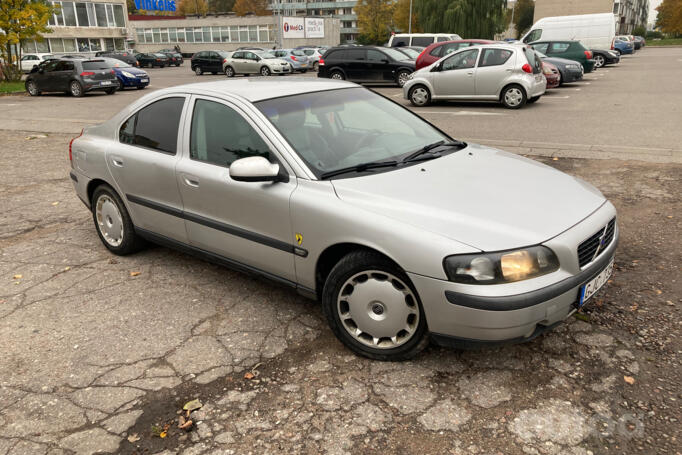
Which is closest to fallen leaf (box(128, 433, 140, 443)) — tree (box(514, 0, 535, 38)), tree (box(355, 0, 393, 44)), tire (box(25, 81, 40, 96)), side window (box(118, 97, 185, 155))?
side window (box(118, 97, 185, 155))

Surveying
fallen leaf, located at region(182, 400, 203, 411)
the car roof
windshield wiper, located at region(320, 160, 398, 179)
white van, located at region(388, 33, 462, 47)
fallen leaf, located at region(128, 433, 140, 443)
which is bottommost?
fallen leaf, located at region(128, 433, 140, 443)

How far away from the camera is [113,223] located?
479 centimetres

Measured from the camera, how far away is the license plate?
2916 mm

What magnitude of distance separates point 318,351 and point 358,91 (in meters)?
2.08

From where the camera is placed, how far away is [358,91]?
4.29 meters

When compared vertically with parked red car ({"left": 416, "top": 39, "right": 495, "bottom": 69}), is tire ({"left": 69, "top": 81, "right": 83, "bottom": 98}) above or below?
below

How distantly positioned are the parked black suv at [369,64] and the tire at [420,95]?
5163 millimetres

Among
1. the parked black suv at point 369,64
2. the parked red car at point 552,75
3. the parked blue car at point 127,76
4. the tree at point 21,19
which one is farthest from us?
the tree at point 21,19

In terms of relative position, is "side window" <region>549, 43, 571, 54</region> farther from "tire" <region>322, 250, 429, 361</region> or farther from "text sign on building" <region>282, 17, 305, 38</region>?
"text sign on building" <region>282, 17, 305, 38</region>

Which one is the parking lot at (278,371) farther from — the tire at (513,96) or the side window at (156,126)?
the tire at (513,96)

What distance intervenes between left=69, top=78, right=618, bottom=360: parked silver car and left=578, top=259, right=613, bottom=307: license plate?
0.01 m

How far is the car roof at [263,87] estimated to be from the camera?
3.78m

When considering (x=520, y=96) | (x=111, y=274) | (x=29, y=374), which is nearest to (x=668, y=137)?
(x=520, y=96)

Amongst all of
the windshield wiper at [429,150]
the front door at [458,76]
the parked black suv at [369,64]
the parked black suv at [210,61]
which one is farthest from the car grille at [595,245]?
the parked black suv at [210,61]
